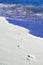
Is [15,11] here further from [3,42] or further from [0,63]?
[0,63]

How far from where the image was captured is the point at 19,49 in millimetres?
6562

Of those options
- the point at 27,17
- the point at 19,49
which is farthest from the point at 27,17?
the point at 19,49

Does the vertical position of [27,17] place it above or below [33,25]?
above

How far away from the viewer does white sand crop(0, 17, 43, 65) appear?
5.80 metres

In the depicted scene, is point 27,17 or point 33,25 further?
point 27,17

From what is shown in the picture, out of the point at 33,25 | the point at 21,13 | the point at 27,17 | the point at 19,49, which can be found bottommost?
the point at 19,49

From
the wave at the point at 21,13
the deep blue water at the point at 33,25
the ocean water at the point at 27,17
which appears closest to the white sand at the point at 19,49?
the deep blue water at the point at 33,25

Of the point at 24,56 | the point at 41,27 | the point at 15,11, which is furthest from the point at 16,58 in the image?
the point at 15,11

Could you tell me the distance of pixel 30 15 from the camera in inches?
521

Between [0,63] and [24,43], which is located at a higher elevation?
[24,43]

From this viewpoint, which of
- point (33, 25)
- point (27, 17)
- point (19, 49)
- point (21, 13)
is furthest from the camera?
point (21, 13)

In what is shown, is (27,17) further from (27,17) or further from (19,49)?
(19,49)

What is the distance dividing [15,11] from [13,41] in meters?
7.19

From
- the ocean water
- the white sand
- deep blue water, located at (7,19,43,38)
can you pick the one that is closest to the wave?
the ocean water
